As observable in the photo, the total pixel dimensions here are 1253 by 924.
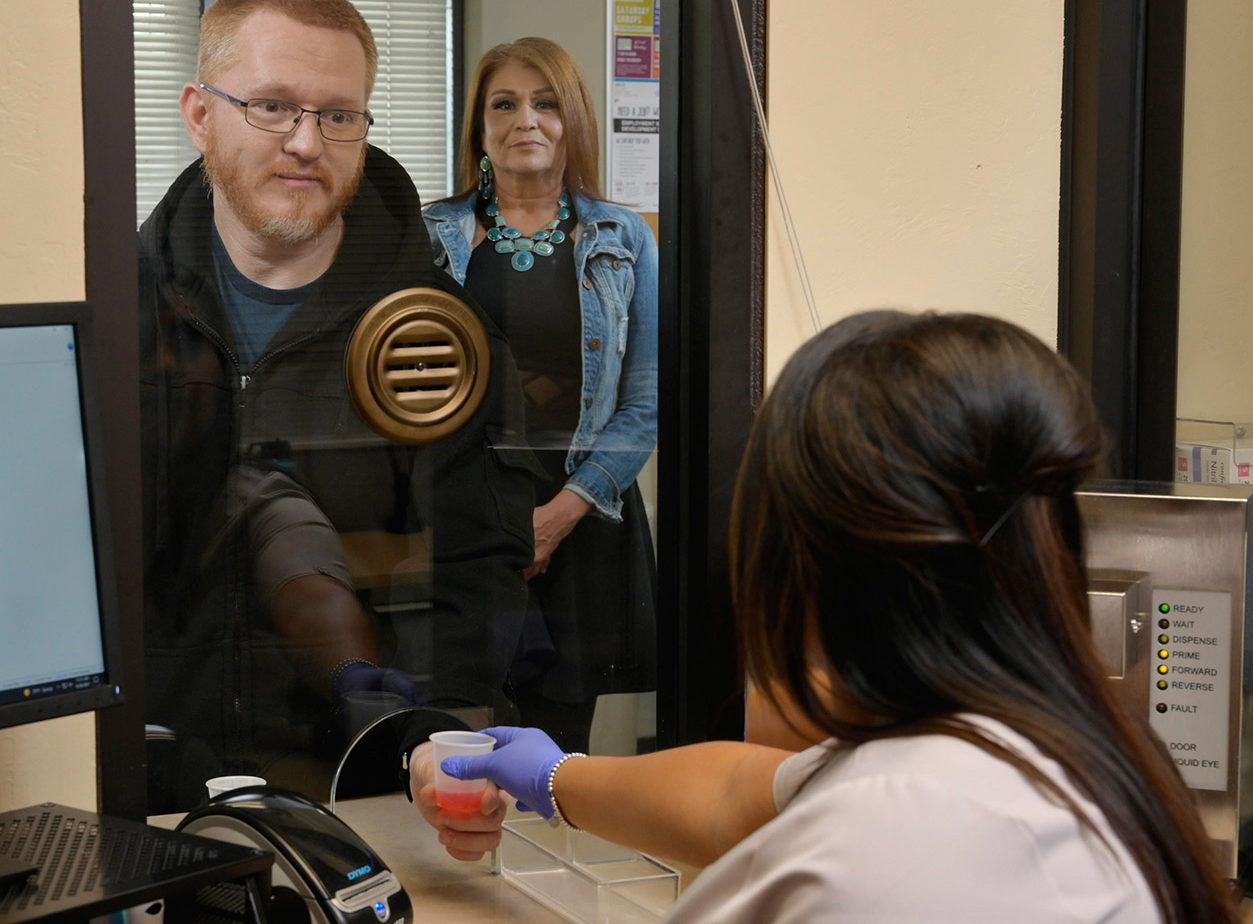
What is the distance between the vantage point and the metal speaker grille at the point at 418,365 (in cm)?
132

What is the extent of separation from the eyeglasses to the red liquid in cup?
2.15ft

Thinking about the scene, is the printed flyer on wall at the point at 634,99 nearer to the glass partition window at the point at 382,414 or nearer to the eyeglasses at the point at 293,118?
the glass partition window at the point at 382,414

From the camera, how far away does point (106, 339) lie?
3.66 ft

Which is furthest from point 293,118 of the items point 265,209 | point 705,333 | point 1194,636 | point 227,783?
point 1194,636

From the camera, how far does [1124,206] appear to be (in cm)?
163

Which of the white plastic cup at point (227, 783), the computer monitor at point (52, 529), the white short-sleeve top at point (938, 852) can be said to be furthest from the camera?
the white plastic cup at point (227, 783)

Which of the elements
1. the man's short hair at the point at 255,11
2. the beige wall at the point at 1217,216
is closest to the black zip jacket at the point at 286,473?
the man's short hair at the point at 255,11

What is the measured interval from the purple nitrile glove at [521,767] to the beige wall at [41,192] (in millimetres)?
348

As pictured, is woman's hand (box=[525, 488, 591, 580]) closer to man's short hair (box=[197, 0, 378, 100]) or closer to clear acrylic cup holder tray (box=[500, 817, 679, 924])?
clear acrylic cup holder tray (box=[500, 817, 679, 924])

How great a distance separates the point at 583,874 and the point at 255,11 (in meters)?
0.89

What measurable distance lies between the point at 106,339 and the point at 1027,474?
0.79 metres

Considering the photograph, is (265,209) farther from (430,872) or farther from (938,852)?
(938,852)

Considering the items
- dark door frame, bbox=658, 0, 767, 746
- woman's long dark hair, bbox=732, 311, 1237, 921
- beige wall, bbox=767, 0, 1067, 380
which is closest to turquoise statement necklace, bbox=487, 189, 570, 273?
dark door frame, bbox=658, 0, 767, 746

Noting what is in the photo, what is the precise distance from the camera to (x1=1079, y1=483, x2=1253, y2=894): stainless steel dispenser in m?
1.34
